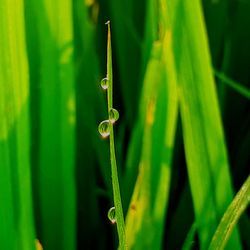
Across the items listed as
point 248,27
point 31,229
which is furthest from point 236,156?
point 31,229

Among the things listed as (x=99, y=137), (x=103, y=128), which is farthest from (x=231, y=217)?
(x=99, y=137)

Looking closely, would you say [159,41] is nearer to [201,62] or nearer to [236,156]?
[201,62]

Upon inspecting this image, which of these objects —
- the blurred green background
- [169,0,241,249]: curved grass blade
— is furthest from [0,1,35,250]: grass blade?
A: [169,0,241,249]: curved grass blade

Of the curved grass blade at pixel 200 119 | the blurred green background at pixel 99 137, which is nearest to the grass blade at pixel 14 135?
the blurred green background at pixel 99 137

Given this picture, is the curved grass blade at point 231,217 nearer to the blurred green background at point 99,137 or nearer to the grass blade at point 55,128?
the blurred green background at point 99,137

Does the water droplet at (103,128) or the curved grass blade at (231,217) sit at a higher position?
the water droplet at (103,128)

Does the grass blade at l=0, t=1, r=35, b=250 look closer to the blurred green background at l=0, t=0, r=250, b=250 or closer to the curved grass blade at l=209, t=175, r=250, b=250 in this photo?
the blurred green background at l=0, t=0, r=250, b=250

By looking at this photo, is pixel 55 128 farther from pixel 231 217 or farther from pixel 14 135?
pixel 231 217

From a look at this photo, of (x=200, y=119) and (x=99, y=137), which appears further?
(x=99, y=137)

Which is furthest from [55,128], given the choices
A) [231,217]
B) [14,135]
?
[231,217]
